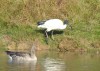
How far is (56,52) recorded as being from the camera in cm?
2186

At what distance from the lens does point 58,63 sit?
18.4m

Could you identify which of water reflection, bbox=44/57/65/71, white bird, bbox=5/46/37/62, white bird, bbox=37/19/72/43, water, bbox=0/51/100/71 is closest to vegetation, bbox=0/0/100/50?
white bird, bbox=37/19/72/43

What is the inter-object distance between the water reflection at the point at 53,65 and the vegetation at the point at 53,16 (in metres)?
3.35

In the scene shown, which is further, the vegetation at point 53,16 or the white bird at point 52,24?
the white bird at point 52,24

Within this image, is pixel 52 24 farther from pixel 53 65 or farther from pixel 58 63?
pixel 53 65

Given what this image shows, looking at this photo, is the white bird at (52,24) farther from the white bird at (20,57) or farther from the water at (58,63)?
the white bird at (20,57)

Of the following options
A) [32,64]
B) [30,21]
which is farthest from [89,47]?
[32,64]

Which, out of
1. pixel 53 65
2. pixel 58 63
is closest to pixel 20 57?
pixel 58 63

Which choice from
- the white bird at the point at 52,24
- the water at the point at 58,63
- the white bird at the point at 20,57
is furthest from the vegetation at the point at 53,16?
the white bird at the point at 20,57

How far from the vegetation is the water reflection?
3.35 metres

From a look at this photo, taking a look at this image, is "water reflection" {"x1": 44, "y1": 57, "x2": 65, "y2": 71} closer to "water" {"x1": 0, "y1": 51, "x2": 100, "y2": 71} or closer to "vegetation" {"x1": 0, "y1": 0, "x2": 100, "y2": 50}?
"water" {"x1": 0, "y1": 51, "x2": 100, "y2": 71}

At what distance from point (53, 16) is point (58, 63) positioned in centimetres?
719

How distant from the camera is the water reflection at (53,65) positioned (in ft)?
56.1

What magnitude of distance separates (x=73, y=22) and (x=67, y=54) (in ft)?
13.3
